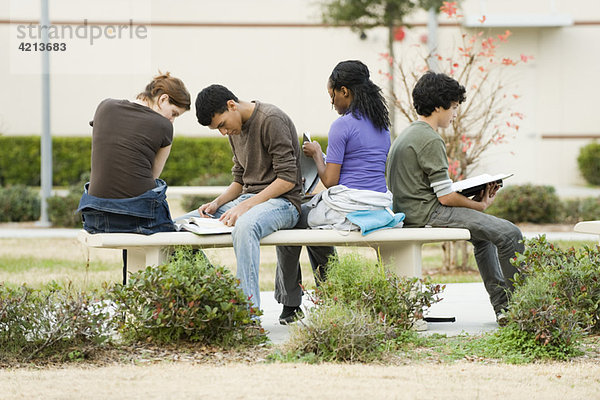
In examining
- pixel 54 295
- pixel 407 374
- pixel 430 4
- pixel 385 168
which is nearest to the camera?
pixel 407 374

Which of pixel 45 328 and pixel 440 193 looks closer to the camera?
pixel 45 328

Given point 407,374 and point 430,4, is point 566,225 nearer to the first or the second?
point 430,4

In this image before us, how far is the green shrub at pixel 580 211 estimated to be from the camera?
13.0 metres

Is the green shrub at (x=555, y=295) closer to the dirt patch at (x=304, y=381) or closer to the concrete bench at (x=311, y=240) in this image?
the dirt patch at (x=304, y=381)

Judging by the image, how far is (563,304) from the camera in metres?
4.66

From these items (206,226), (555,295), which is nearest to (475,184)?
(555,295)

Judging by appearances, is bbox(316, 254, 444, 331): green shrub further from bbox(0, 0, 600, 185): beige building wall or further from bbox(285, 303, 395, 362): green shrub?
bbox(0, 0, 600, 185): beige building wall

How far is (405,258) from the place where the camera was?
5.31 m

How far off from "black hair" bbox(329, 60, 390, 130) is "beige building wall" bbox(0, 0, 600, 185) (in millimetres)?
15170

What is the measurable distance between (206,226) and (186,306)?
2.23 feet

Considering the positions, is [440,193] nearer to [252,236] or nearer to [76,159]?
[252,236]

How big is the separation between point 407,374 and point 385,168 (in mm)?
1809

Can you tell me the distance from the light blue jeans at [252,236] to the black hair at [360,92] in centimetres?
79

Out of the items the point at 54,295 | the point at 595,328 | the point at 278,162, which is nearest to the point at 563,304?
the point at 595,328
